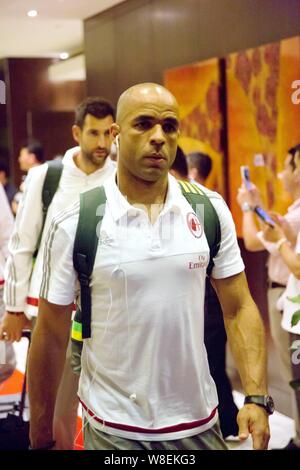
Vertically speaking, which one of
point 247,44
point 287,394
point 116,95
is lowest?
point 287,394

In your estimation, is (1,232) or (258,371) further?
(1,232)

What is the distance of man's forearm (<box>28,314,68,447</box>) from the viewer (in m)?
2.03

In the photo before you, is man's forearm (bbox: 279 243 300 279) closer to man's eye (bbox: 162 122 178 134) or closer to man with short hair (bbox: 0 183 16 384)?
man's eye (bbox: 162 122 178 134)

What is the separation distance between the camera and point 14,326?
257cm

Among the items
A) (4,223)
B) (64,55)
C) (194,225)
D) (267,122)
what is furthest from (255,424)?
(4,223)

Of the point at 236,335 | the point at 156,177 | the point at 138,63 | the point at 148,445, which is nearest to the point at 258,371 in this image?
the point at 236,335

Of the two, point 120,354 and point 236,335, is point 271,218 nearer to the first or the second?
point 236,335

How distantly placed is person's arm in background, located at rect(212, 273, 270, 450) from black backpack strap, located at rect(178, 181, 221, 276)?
84mm

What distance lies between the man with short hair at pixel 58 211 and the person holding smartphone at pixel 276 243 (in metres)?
0.56

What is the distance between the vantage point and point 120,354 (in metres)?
1.94

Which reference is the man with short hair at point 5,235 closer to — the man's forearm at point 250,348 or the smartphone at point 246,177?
the smartphone at point 246,177

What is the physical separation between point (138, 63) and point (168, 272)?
1027 mm

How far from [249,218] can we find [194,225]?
687 millimetres

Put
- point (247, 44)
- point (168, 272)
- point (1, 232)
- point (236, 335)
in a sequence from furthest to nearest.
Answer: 1. point (1, 232)
2. point (247, 44)
3. point (236, 335)
4. point (168, 272)
